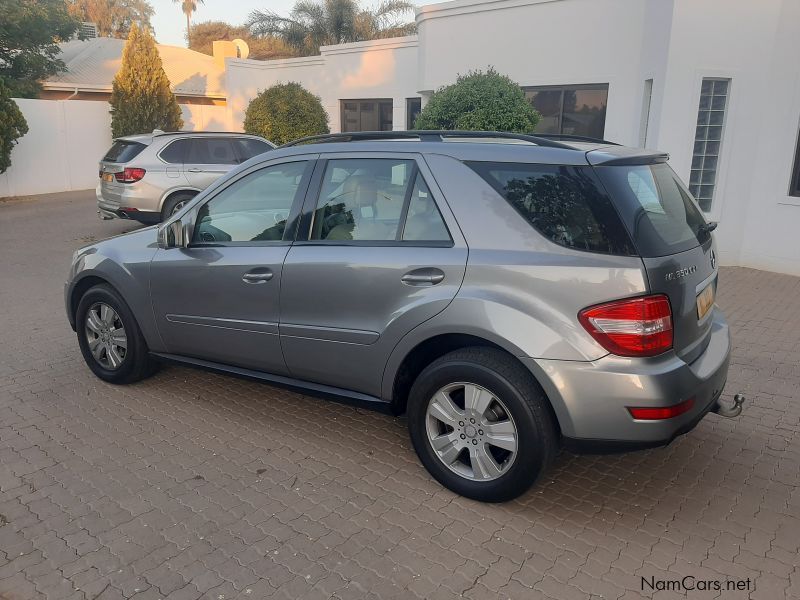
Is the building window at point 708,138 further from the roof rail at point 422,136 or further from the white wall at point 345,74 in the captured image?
the white wall at point 345,74

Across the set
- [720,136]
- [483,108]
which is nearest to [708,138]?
[720,136]

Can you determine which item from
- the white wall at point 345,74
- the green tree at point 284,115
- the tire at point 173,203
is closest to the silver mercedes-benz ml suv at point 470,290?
the tire at point 173,203

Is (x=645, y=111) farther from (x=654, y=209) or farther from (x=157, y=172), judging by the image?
(x=157, y=172)

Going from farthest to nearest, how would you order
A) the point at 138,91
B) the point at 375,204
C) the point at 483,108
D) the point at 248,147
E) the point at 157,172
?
the point at 138,91, the point at 248,147, the point at 157,172, the point at 483,108, the point at 375,204

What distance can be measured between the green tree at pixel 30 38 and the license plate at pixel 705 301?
19.1 m

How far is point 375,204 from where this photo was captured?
12.1ft

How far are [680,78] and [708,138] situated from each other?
0.97m

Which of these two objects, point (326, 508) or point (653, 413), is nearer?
A: point (653, 413)

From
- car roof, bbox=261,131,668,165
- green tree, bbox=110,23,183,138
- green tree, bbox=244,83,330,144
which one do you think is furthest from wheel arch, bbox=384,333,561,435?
green tree, bbox=110,23,183,138

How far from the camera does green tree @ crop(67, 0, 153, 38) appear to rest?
47.3m

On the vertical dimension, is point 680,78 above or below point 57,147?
above

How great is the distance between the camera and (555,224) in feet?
10.2

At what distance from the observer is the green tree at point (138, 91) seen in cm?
1852

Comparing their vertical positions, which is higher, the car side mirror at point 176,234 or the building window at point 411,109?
the building window at point 411,109
